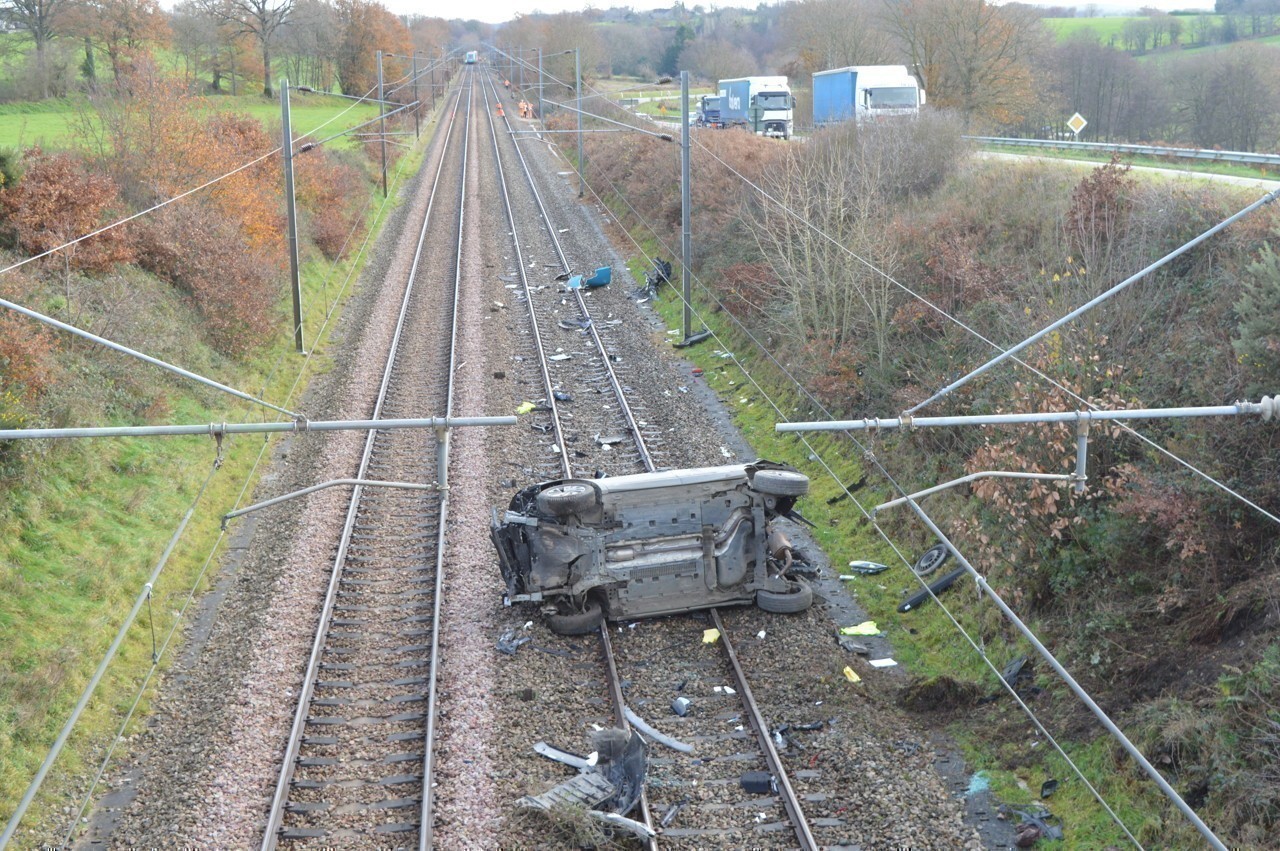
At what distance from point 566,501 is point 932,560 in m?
5.45

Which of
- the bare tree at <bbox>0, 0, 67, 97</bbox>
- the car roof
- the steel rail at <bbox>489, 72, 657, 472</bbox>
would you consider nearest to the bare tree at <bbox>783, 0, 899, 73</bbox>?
the steel rail at <bbox>489, 72, 657, 472</bbox>

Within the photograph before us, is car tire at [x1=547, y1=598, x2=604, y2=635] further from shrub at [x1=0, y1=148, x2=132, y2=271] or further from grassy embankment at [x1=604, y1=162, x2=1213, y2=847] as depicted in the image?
shrub at [x1=0, y1=148, x2=132, y2=271]

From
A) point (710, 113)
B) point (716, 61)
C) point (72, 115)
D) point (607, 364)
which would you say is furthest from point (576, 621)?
point (716, 61)

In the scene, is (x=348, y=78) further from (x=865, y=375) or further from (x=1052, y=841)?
(x=1052, y=841)

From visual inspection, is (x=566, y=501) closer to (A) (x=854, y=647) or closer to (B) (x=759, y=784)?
(A) (x=854, y=647)

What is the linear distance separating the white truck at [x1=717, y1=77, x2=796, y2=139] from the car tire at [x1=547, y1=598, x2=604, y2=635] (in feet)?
Answer: 125

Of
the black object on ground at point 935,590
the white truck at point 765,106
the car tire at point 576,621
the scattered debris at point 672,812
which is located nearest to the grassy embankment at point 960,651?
the black object on ground at point 935,590

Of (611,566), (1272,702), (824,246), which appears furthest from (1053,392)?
(824,246)

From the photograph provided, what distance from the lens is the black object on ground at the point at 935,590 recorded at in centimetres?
1477

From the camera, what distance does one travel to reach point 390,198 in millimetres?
47906

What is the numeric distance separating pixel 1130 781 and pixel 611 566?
619 centimetres

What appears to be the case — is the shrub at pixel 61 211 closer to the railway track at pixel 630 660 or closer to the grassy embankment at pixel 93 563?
the grassy embankment at pixel 93 563

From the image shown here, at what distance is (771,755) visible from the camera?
36.7ft

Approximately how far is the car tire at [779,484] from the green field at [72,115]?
2201cm
